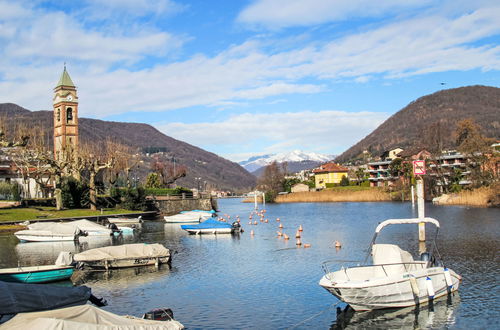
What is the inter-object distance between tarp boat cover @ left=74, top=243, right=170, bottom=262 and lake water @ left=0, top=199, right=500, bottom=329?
1.19 m

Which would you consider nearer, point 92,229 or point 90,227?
point 92,229

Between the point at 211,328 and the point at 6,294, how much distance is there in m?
8.81

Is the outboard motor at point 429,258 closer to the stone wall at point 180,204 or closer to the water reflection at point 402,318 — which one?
the water reflection at point 402,318

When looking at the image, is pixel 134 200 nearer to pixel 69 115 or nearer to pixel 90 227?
pixel 90 227

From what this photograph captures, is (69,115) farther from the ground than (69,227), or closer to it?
farther from the ground

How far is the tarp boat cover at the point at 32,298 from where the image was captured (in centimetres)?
2191

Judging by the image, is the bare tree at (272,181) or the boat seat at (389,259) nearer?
the boat seat at (389,259)

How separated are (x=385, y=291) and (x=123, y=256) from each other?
21.7m

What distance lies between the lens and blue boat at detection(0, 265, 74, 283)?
32.8m

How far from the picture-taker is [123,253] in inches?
1598

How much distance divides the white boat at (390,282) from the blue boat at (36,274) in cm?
1758

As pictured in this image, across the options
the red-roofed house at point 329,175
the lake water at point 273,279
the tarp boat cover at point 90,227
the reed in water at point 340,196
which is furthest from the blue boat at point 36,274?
the red-roofed house at point 329,175

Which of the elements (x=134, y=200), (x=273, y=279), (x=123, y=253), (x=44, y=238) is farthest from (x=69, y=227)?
(x=134, y=200)

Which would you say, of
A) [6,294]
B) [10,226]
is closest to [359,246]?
[6,294]
